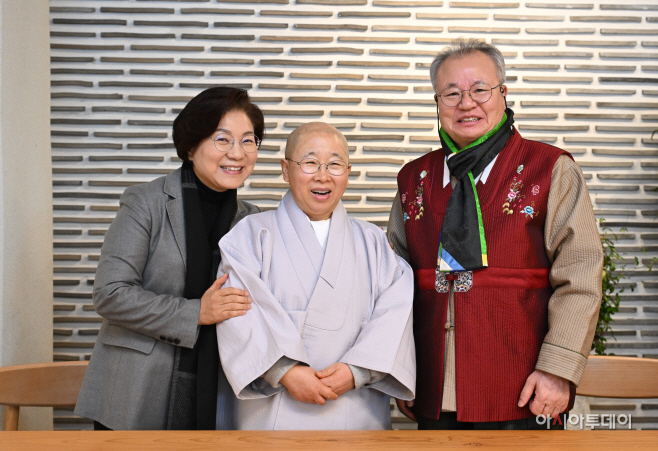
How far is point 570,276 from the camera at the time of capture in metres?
1.64

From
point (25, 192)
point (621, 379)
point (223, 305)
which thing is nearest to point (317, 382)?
point (223, 305)

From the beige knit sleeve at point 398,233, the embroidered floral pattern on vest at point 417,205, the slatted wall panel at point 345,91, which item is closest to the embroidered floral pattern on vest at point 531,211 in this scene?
the embroidered floral pattern on vest at point 417,205

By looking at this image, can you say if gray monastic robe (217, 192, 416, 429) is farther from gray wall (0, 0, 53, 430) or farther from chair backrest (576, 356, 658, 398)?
gray wall (0, 0, 53, 430)

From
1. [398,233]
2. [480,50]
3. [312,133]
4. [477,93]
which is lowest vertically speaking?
[398,233]

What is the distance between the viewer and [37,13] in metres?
2.40

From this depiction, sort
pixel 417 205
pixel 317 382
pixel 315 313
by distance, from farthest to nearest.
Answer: pixel 417 205, pixel 315 313, pixel 317 382

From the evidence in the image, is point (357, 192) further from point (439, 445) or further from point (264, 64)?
point (439, 445)

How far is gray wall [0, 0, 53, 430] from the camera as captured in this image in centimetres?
210

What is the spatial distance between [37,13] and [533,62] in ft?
7.94

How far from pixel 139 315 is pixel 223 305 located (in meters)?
0.26

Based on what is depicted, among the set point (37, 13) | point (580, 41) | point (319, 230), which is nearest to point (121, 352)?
point (319, 230)

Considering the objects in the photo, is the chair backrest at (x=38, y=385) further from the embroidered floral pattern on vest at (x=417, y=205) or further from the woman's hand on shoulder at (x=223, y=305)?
the embroidered floral pattern on vest at (x=417, y=205)

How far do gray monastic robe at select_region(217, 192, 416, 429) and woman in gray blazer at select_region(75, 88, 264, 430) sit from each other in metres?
0.09

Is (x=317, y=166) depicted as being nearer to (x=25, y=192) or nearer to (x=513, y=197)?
(x=513, y=197)
